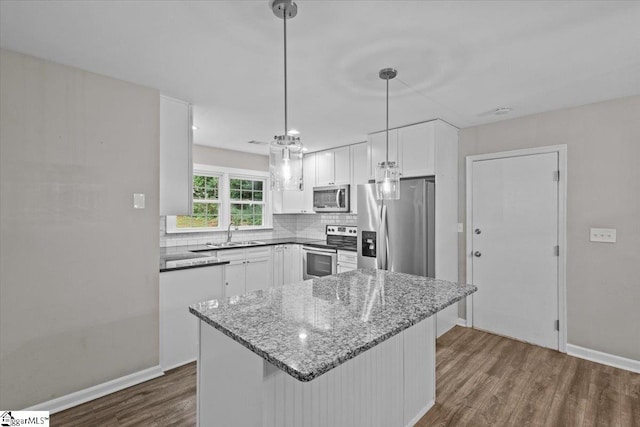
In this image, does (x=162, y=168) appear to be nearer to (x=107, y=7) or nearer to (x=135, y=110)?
(x=135, y=110)

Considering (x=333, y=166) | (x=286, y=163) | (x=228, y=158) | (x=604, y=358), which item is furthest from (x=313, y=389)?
(x=228, y=158)

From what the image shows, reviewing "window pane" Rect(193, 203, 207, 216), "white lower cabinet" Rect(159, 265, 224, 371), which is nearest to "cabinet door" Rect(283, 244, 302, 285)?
"window pane" Rect(193, 203, 207, 216)

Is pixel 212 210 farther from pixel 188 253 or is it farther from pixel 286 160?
pixel 286 160

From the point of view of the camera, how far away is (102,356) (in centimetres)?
229

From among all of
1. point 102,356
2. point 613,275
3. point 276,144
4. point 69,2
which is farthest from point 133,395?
point 613,275

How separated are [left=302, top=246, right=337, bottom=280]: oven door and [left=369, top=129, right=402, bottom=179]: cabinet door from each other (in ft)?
4.23

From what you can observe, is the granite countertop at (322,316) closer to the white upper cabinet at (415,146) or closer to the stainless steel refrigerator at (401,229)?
the stainless steel refrigerator at (401,229)

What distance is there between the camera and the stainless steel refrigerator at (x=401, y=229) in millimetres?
3328

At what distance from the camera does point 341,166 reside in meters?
4.65

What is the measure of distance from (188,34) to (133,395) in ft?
8.55

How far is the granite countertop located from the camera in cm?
107

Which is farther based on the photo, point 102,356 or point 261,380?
point 102,356

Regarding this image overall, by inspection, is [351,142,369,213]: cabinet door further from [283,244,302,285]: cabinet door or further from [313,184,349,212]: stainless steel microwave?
[283,244,302,285]: cabinet door

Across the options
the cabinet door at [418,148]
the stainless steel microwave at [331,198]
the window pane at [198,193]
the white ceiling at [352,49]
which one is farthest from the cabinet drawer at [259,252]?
the cabinet door at [418,148]
